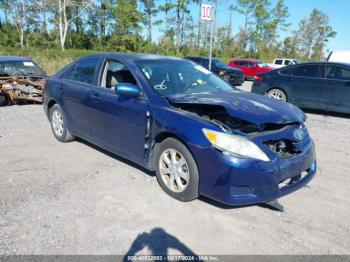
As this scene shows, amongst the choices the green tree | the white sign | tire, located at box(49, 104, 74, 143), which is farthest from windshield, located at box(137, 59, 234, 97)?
the green tree

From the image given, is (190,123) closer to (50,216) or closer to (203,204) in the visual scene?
(203,204)

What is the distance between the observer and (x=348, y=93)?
862cm

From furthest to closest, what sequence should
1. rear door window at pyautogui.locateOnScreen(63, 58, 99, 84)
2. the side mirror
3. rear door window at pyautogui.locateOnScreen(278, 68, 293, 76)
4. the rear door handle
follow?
rear door window at pyautogui.locateOnScreen(278, 68, 293, 76) < rear door window at pyautogui.locateOnScreen(63, 58, 99, 84) < the rear door handle < the side mirror

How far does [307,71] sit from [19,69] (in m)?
8.42

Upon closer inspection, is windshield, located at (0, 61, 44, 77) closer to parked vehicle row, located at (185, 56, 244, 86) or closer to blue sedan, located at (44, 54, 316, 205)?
blue sedan, located at (44, 54, 316, 205)

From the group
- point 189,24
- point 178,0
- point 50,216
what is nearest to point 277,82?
point 50,216

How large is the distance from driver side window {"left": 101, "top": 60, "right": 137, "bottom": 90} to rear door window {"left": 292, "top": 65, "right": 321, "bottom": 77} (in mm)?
6709

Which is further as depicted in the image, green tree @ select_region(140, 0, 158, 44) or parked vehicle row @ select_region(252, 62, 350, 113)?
green tree @ select_region(140, 0, 158, 44)

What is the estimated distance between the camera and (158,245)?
2.96m

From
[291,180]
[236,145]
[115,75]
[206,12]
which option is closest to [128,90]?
[115,75]

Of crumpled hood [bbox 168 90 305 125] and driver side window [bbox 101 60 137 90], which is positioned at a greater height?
driver side window [bbox 101 60 137 90]

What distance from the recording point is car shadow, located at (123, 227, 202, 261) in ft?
9.36

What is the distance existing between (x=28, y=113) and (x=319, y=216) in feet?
24.7

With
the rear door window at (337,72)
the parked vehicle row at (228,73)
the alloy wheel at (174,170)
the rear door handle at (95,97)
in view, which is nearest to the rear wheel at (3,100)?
the rear door handle at (95,97)
